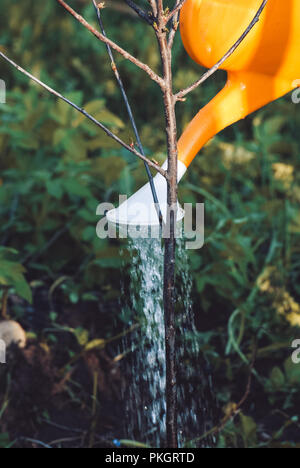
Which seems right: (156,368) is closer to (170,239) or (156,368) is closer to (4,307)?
(4,307)

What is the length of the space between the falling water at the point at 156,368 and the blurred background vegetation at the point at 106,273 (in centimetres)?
5

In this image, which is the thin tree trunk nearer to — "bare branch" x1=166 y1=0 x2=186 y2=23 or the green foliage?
"bare branch" x1=166 y1=0 x2=186 y2=23

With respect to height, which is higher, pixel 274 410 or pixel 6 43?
pixel 6 43

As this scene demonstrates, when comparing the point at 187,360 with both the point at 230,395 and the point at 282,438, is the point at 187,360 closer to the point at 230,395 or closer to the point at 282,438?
the point at 230,395

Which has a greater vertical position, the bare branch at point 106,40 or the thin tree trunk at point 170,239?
the bare branch at point 106,40

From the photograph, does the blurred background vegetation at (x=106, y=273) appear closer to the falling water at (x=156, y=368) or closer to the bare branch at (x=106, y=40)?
the falling water at (x=156, y=368)

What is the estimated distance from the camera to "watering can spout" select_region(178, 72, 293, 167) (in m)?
1.07

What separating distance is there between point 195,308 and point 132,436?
527 mm

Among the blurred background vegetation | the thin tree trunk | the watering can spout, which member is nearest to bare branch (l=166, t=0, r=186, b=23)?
the thin tree trunk

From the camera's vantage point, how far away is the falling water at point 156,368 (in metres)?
1.48

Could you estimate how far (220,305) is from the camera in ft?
6.39

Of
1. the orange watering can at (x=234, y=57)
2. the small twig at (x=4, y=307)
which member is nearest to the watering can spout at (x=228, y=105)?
the orange watering can at (x=234, y=57)

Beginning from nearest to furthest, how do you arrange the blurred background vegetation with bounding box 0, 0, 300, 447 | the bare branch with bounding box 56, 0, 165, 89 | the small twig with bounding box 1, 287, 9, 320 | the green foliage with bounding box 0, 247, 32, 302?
the bare branch with bounding box 56, 0, 165, 89 → the green foliage with bounding box 0, 247, 32, 302 → the blurred background vegetation with bounding box 0, 0, 300, 447 → the small twig with bounding box 1, 287, 9, 320
